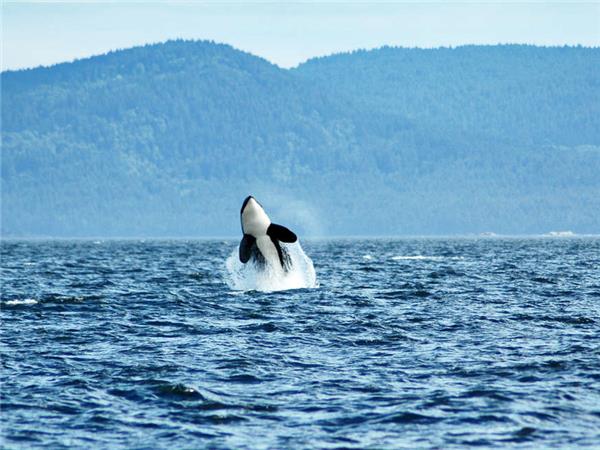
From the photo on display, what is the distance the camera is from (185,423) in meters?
19.0

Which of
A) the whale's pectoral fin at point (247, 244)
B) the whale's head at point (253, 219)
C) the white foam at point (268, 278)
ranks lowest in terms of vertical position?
the white foam at point (268, 278)

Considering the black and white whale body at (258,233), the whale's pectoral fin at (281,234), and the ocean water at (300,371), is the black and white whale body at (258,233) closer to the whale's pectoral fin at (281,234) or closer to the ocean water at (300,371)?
the whale's pectoral fin at (281,234)

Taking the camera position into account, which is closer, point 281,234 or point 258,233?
point 281,234

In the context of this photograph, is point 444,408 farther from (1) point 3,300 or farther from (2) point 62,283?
(2) point 62,283

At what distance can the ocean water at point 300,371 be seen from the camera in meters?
18.3

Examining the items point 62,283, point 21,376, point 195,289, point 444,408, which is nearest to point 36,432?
point 21,376

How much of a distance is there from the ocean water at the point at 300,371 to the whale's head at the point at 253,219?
2.55m

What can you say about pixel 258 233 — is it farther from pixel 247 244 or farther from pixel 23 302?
pixel 23 302

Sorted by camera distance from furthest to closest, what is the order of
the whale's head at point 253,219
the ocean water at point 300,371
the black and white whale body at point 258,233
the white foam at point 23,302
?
the white foam at point 23,302
the whale's head at point 253,219
the black and white whale body at point 258,233
the ocean water at point 300,371

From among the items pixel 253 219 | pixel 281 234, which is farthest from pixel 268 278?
pixel 281 234

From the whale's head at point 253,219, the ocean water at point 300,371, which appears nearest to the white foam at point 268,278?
the ocean water at point 300,371

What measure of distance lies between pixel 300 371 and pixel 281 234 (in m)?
12.7

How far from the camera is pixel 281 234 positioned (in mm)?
35750

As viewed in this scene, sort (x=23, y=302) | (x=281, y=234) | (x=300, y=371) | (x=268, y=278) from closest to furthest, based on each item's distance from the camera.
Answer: (x=300, y=371) < (x=281, y=234) < (x=23, y=302) < (x=268, y=278)
